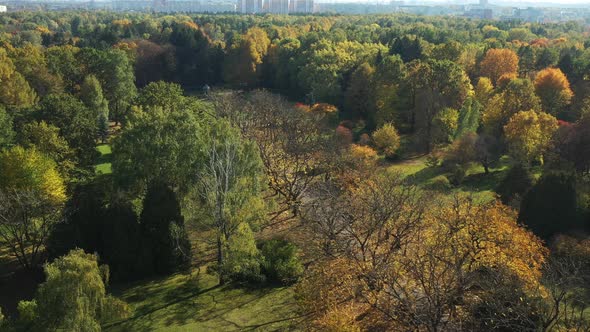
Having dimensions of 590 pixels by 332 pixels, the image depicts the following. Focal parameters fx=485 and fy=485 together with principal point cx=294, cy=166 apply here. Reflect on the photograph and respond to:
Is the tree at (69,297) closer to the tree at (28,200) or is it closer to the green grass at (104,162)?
the tree at (28,200)

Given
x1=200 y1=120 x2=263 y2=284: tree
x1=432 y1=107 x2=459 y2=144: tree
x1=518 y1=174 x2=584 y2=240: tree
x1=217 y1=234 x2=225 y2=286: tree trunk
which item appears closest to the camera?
x1=200 y1=120 x2=263 y2=284: tree

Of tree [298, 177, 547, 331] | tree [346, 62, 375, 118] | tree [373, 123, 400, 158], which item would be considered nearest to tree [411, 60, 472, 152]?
tree [373, 123, 400, 158]

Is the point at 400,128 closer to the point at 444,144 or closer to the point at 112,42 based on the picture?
the point at 444,144

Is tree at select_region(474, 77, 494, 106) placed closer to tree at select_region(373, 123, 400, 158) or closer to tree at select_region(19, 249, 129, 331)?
tree at select_region(373, 123, 400, 158)

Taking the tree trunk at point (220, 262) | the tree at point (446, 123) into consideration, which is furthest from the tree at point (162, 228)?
the tree at point (446, 123)

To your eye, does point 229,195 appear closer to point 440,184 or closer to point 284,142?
point 284,142
